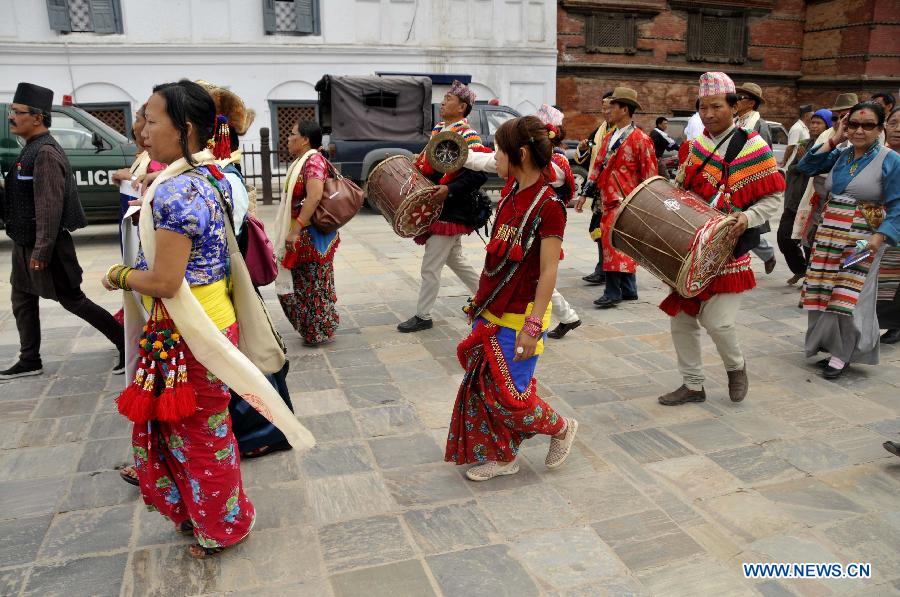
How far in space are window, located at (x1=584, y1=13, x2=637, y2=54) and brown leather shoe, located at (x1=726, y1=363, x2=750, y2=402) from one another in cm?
1607

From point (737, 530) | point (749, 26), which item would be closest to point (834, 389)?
point (737, 530)

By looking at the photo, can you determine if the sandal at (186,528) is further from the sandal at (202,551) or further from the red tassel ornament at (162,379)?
the red tassel ornament at (162,379)

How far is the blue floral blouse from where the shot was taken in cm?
244

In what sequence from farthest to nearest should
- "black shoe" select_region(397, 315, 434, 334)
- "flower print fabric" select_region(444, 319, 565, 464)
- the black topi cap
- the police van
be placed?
the police van
"black shoe" select_region(397, 315, 434, 334)
the black topi cap
"flower print fabric" select_region(444, 319, 565, 464)

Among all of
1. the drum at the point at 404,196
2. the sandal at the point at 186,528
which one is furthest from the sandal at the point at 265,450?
the drum at the point at 404,196

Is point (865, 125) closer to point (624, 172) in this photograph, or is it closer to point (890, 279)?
point (890, 279)

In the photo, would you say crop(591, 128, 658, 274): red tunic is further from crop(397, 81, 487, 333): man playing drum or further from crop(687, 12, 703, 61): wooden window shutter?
crop(687, 12, 703, 61): wooden window shutter

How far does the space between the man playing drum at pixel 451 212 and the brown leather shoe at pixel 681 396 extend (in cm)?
191

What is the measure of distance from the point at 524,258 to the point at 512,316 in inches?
10.4

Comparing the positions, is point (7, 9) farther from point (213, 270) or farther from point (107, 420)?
point (213, 270)

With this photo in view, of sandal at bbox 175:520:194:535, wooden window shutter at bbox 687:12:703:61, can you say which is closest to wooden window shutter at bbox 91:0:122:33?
wooden window shutter at bbox 687:12:703:61

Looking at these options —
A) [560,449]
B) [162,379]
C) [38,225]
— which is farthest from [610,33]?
[162,379]

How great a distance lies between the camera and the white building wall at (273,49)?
1529cm

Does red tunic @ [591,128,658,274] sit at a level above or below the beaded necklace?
below
